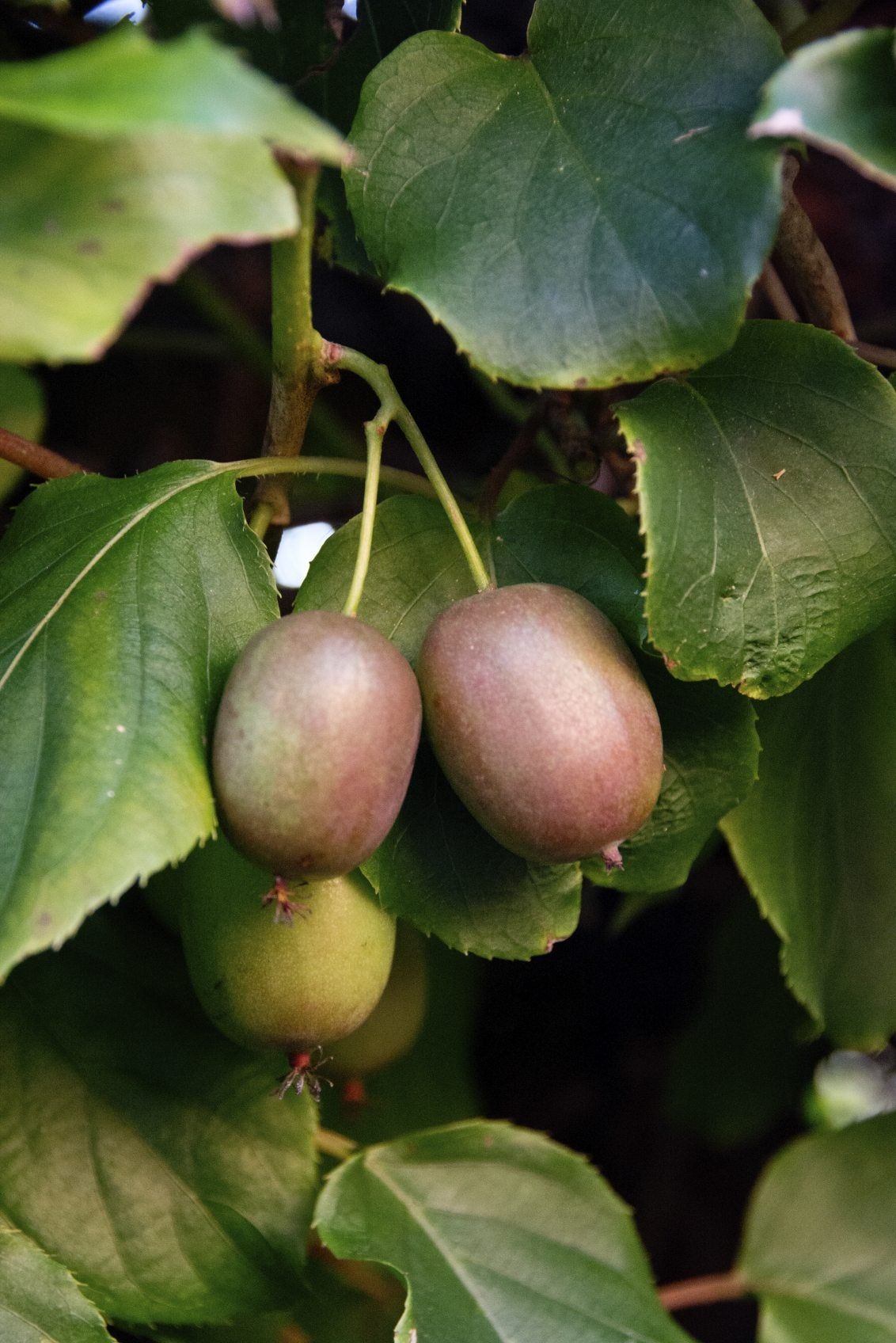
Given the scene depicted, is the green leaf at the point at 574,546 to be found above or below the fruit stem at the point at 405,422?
below

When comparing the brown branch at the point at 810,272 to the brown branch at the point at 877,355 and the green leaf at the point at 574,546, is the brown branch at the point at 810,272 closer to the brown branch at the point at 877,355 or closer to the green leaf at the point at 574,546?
the brown branch at the point at 877,355

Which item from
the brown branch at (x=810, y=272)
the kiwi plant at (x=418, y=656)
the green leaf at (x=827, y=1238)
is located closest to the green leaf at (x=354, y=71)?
the kiwi plant at (x=418, y=656)

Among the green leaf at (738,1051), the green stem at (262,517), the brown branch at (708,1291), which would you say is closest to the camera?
the green stem at (262,517)

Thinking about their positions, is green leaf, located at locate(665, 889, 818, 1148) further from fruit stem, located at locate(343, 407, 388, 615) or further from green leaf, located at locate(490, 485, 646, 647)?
fruit stem, located at locate(343, 407, 388, 615)

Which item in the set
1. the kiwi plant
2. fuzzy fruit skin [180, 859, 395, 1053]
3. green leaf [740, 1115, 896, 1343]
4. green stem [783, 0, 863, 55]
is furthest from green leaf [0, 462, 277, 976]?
green leaf [740, 1115, 896, 1343]

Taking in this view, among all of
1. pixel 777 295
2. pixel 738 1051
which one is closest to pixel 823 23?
pixel 777 295

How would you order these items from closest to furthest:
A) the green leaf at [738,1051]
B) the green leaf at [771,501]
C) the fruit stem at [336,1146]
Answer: the green leaf at [771,501] < the fruit stem at [336,1146] < the green leaf at [738,1051]

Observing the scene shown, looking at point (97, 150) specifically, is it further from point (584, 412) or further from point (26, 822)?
point (584, 412)
